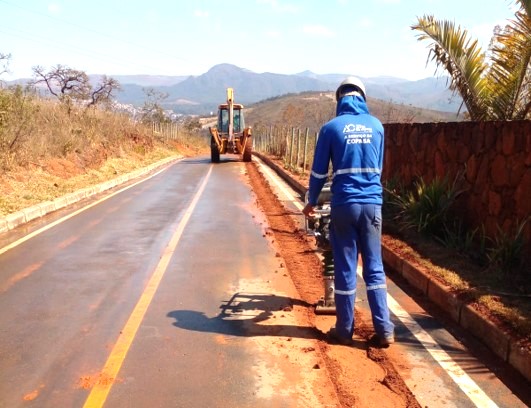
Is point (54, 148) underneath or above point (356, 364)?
above

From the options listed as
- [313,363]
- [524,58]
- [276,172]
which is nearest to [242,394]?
[313,363]

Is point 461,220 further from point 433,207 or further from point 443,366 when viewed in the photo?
point 443,366

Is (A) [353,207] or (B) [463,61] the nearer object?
(A) [353,207]

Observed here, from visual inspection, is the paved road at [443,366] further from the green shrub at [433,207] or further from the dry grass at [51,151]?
the dry grass at [51,151]

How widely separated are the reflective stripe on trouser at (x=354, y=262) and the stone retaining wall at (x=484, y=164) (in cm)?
248

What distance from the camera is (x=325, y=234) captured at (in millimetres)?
5242

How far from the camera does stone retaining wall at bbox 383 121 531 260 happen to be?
6.41 meters

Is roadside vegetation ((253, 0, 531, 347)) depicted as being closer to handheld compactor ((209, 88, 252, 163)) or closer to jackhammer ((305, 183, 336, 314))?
jackhammer ((305, 183, 336, 314))

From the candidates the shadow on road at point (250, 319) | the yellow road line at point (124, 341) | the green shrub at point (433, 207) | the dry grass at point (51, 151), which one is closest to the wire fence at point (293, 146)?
the dry grass at point (51, 151)

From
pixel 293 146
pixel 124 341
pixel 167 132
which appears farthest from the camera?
pixel 167 132

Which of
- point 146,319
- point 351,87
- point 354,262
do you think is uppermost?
point 351,87

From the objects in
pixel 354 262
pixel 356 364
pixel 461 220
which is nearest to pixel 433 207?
pixel 461 220

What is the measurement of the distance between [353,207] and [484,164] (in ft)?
11.9

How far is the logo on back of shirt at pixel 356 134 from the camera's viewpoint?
4590mm
